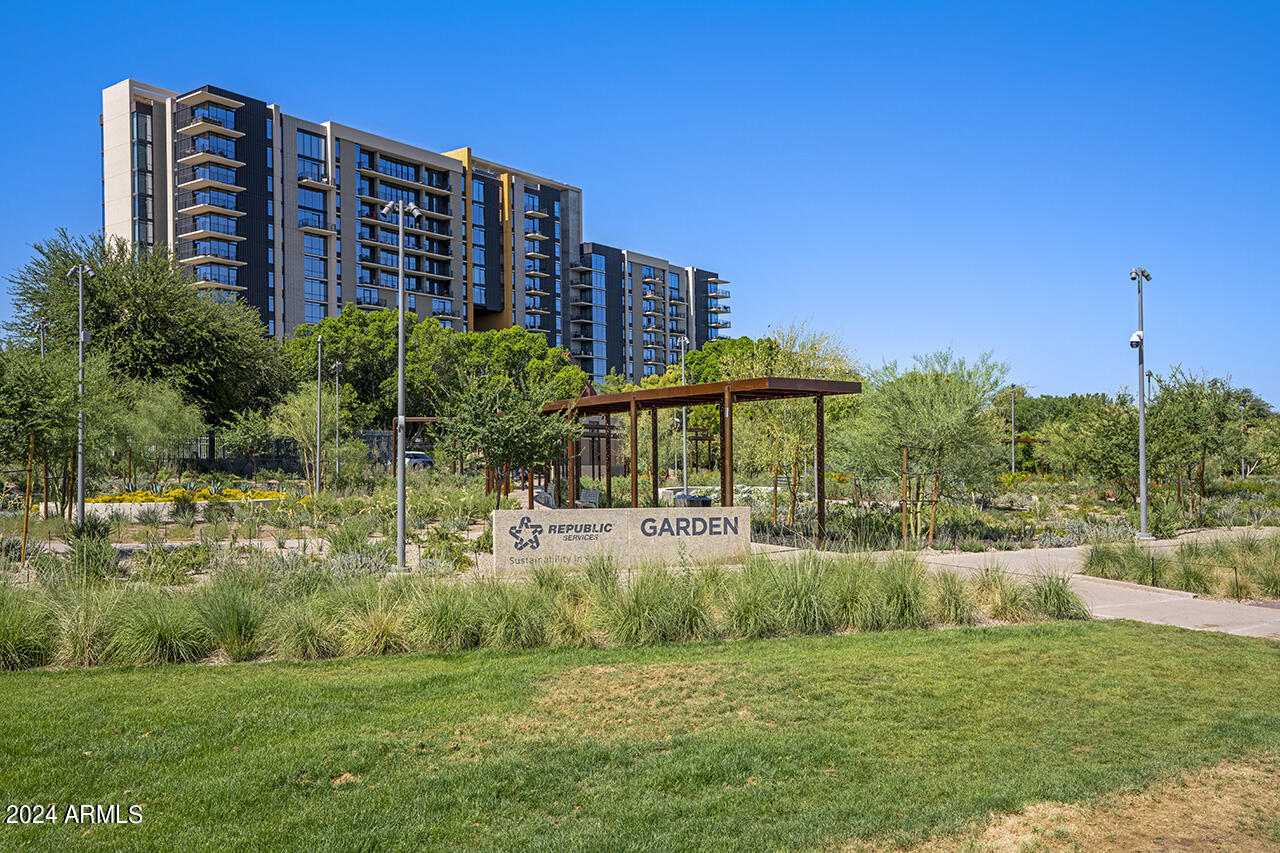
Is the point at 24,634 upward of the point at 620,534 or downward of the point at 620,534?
downward

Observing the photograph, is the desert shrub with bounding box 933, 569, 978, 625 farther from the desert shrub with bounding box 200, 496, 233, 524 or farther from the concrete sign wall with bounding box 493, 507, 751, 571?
the desert shrub with bounding box 200, 496, 233, 524

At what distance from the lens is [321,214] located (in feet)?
269

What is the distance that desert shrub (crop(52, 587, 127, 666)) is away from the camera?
9195 millimetres

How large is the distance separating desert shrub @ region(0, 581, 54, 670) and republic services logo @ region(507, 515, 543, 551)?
7495 mm

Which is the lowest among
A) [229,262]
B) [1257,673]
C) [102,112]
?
[1257,673]

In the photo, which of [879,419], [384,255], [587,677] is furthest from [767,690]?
[384,255]

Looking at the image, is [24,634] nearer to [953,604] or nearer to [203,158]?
[953,604]

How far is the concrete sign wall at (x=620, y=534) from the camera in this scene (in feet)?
51.6

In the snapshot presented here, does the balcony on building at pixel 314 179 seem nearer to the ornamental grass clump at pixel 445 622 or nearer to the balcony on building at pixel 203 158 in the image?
the balcony on building at pixel 203 158

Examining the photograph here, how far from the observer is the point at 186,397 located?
142ft

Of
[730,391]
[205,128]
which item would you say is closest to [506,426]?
[730,391]

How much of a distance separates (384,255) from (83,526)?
242 ft

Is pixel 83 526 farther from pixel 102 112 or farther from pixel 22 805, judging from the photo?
pixel 102 112

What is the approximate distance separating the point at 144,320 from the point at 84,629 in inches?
1487
